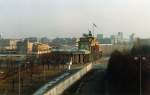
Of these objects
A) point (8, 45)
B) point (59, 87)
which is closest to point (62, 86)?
point (59, 87)

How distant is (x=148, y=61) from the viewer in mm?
34719

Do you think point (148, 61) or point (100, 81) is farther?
point (100, 81)

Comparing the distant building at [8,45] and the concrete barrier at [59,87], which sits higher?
the distant building at [8,45]

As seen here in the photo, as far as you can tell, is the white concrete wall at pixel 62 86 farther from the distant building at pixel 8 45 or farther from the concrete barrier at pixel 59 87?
the distant building at pixel 8 45

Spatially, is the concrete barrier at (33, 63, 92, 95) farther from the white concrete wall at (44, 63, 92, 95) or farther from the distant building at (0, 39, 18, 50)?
the distant building at (0, 39, 18, 50)

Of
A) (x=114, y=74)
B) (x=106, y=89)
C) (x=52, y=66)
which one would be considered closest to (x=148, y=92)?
(x=106, y=89)

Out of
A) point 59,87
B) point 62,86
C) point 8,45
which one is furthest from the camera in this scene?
point 8,45

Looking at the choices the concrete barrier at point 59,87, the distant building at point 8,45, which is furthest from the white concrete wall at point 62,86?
the distant building at point 8,45

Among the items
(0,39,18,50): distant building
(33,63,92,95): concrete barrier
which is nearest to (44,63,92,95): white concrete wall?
(33,63,92,95): concrete barrier

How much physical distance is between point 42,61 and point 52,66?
2.17 m

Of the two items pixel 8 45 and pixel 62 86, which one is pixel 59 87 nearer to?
pixel 62 86

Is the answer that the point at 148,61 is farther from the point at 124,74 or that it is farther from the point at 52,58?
the point at 52,58

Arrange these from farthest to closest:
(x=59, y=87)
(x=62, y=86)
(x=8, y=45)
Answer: (x=8, y=45) < (x=62, y=86) < (x=59, y=87)

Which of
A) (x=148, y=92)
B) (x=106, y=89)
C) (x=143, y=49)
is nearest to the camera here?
(x=148, y=92)
